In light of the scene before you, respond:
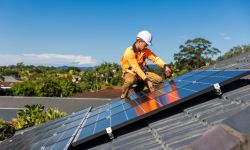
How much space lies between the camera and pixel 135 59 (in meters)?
8.05

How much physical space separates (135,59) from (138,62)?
0.53 metres

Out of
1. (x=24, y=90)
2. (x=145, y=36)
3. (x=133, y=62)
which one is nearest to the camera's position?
(x=145, y=36)

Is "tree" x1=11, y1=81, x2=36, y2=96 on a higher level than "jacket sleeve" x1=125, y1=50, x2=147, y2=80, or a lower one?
lower

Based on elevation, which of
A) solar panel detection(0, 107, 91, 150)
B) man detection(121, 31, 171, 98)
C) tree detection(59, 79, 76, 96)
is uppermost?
man detection(121, 31, 171, 98)

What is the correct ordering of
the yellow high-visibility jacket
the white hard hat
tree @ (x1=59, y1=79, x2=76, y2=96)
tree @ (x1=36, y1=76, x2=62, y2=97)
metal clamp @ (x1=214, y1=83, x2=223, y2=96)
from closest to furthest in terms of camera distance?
metal clamp @ (x1=214, y1=83, x2=223, y2=96), the white hard hat, the yellow high-visibility jacket, tree @ (x1=36, y1=76, x2=62, y2=97), tree @ (x1=59, y1=79, x2=76, y2=96)

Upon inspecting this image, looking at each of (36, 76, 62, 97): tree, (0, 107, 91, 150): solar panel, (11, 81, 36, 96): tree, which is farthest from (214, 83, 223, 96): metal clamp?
(11, 81, 36, 96): tree

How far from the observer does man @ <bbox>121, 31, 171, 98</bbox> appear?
785 cm

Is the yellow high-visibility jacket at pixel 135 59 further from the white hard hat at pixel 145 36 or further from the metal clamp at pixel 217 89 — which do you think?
the metal clamp at pixel 217 89

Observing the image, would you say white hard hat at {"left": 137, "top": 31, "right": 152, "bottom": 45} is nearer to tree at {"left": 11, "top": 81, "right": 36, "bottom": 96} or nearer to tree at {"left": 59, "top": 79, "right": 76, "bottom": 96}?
tree at {"left": 11, "top": 81, "right": 36, "bottom": 96}

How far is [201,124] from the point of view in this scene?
169 inches

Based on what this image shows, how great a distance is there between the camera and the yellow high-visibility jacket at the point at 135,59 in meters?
7.93

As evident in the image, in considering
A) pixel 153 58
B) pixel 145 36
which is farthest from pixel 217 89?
pixel 153 58

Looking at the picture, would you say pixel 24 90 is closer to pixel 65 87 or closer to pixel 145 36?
pixel 65 87

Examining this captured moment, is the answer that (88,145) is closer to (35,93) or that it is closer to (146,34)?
(146,34)
